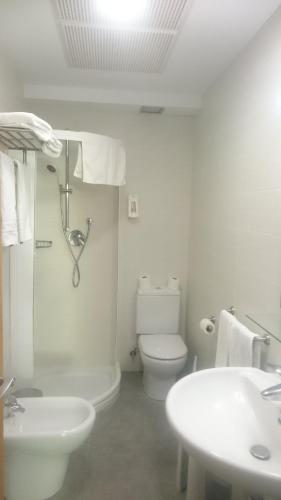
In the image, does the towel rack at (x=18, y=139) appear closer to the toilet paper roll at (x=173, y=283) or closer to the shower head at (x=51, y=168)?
the shower head at (x=51, y=168)

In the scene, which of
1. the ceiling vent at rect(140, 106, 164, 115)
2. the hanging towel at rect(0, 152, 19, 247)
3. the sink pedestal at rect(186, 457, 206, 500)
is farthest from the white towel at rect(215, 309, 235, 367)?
the ceiling vent at rect(140, 106, 164, 115)

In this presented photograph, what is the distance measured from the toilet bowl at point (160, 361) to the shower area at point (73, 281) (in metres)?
0.32

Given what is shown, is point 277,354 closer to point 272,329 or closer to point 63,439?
point 272,329

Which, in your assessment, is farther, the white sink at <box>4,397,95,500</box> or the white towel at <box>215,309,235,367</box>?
the white towel at <box>215,309,235,367</box>

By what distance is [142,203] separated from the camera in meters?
2.96

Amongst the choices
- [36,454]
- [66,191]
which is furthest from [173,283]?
[36,454]

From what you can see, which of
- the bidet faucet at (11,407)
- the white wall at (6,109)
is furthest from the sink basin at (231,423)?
the white wall at (6,109)

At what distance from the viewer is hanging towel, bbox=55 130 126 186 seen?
7.82 ft

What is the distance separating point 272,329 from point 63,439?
3.86 feet

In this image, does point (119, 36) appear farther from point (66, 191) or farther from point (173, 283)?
point (173, 283)

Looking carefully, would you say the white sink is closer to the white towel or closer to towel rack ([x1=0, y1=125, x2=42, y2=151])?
the white towel

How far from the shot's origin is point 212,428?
1.20 m

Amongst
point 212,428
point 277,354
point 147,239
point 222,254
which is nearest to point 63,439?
point 212,428

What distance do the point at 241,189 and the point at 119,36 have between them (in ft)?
3.63
